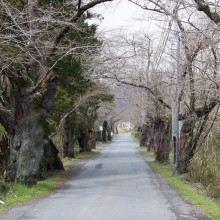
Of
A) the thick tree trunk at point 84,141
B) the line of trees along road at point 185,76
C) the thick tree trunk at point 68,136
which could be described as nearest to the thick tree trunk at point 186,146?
the line of trees along road at point 185,76

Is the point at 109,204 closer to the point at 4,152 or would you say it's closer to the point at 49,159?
the point at 4,152

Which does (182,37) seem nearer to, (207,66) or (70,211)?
(207,66)

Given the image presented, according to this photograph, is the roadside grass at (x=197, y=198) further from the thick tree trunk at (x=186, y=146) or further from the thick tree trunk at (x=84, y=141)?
the thick tree trunk at (x=84, y=141)

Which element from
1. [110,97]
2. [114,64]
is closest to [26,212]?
[114,64]

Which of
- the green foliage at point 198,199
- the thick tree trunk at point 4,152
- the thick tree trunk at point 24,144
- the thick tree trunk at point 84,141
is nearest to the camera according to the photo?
the green foliage at point 198,199

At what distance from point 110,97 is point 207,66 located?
26.9 metres

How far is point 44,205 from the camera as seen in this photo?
13047 millimetres

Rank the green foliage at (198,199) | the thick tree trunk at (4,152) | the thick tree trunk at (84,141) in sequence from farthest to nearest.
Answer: the thick tree trunk at (84,141) → the thick tree trunk at (4,152) → the green foliage at (198,199)

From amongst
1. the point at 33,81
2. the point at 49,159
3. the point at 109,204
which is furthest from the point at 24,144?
the point at 49,159

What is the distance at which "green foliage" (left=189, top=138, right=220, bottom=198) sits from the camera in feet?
63.3

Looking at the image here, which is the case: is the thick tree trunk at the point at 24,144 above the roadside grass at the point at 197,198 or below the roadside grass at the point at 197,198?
above

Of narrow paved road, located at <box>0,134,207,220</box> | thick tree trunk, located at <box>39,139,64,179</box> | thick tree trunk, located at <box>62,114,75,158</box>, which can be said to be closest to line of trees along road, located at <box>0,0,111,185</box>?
narrow paved road, located at <box>0,134,207,220</box>

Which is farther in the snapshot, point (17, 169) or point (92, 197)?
point (17, 169)

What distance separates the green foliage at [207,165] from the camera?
1928cm
